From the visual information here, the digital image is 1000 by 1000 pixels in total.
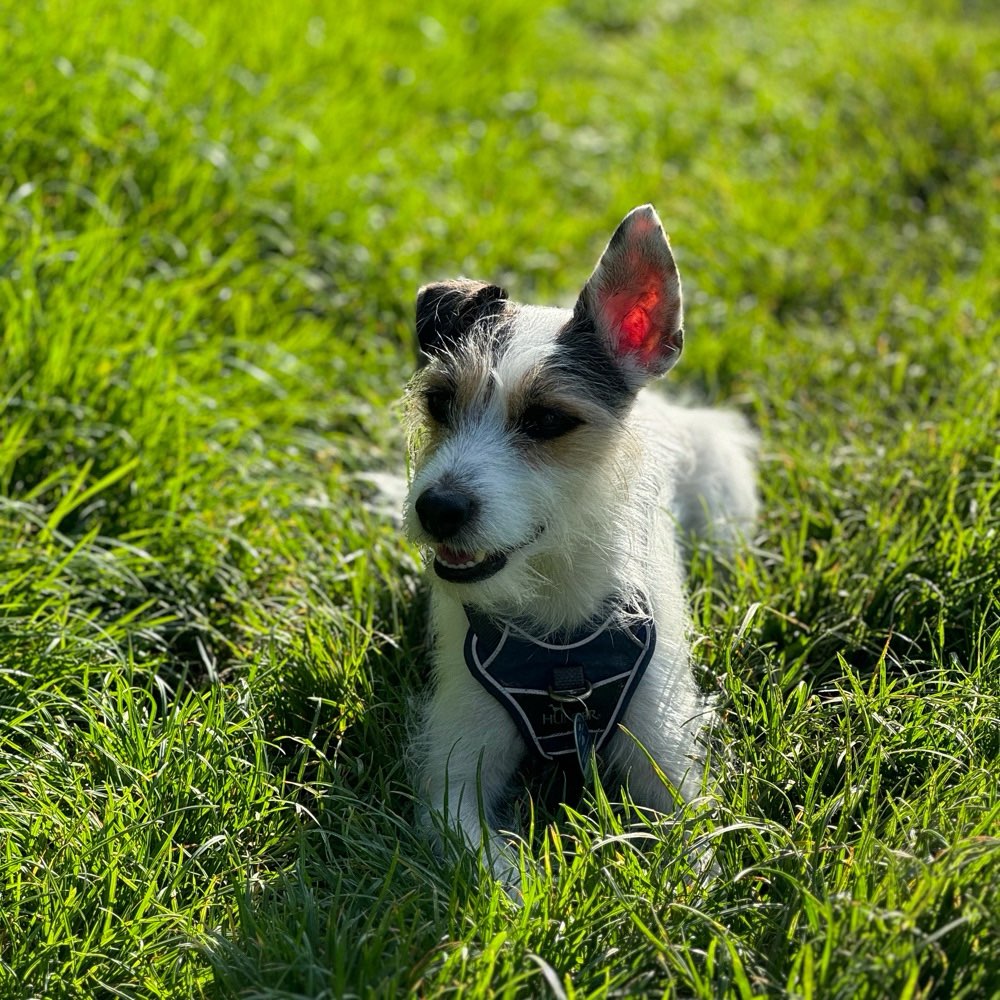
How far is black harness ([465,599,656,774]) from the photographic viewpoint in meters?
3.22

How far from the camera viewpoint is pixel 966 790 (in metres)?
2.79

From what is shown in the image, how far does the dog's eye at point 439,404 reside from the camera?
3.27 m

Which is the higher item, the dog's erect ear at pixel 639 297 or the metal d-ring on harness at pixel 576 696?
the dog's erect ear at pixel 639 297

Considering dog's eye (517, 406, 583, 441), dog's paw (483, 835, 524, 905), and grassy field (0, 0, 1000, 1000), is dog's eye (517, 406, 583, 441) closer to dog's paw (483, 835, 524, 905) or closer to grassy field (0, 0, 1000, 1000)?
grassy field (0, 0, 1000, 1000)

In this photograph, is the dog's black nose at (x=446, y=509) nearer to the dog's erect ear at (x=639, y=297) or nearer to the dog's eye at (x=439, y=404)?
the dog's eye at (x=439, y=404)

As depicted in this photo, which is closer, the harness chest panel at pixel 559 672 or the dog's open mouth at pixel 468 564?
the dog's open mouth at pixel 468 564

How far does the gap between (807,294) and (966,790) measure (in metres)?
3.92

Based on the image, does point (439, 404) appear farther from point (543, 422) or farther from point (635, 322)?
point (635, 322)

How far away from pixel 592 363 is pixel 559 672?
86 centimetres

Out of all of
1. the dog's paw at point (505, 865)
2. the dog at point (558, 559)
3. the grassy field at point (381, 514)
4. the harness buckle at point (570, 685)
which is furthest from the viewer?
the harness buckle at point (570, 685)

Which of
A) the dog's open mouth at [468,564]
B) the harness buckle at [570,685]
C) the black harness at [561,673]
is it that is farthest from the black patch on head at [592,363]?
the harness buckle at [570,685]

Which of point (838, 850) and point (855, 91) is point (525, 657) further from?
point (855, 91)

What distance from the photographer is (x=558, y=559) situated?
3.23 meters

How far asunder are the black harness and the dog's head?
0.39 ft
